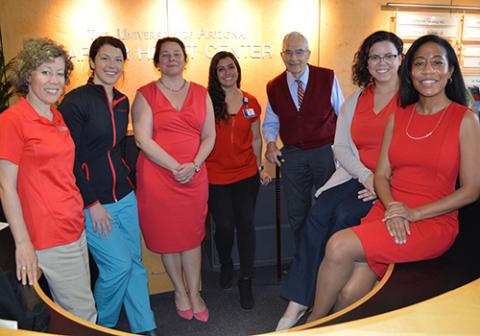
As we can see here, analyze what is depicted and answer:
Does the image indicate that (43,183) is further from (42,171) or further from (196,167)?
(196,167)

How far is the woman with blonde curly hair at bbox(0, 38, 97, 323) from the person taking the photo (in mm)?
1768

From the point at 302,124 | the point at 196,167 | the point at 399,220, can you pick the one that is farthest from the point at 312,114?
the point at 399,220

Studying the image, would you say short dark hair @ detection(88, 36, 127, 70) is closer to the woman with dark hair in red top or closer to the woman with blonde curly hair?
the woman with blonde curly hair

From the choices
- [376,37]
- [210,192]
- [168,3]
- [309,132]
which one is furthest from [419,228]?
[168,3]

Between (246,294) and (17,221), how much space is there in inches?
71.7

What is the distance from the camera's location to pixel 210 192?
127 inches

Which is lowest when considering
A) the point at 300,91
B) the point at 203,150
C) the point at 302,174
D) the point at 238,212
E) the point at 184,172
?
the point at 238,212

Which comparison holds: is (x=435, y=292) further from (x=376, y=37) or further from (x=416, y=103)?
(x=376, y=37)

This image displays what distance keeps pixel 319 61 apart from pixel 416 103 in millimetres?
3655

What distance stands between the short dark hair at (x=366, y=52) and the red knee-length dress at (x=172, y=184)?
93 cm

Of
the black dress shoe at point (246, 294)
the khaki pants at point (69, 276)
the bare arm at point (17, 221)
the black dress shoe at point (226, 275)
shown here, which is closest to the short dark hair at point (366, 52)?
the black dress shoe at point (246, 294)

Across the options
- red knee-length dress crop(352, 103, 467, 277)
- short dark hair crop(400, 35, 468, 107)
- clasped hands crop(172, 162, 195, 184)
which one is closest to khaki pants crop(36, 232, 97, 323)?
clasped hands crop(172, 162, 195, 184)

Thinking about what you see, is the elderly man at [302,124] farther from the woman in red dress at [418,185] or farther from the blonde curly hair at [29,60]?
the blonde curly hair at [29,60]

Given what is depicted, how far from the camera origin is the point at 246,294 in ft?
10.5
